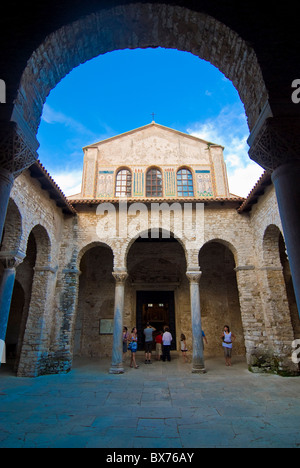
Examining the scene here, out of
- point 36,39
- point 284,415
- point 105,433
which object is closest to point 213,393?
point 284,415

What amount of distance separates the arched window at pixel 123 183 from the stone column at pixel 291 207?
9.97m

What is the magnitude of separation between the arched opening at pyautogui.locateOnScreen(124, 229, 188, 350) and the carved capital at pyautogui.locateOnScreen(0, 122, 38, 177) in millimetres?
10160

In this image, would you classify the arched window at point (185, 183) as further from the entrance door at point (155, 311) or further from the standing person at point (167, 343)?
the standing person at point (167, 343)

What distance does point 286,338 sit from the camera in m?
8.84

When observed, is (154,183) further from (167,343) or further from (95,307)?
(167,343)

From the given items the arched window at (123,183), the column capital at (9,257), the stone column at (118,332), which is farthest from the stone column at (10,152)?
the arched window at (123,183)

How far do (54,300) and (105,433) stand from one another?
6802 millimetres

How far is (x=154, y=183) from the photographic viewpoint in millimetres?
13070

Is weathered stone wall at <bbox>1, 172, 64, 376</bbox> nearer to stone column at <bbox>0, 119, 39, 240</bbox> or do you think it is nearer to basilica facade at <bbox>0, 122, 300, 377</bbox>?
basilica facade at <bbox>0, 122, 300, 377</bbox>

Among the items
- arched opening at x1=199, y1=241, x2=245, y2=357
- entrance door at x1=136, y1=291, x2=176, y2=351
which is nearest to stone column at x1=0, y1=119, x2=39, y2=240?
arched opening at x1=199, y1=241, x2=245, y2=357

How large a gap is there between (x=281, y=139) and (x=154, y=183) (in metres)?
9.98

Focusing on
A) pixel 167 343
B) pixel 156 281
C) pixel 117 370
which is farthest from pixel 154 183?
pixel 117 370

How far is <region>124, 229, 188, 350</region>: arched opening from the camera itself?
13305 mm
